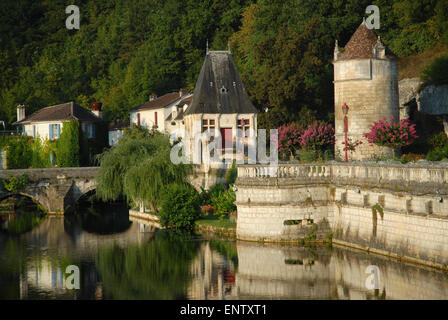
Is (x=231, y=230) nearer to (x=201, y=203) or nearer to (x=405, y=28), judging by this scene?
(x=201, y=203)

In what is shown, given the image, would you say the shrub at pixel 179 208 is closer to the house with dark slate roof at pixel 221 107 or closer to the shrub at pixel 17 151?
the house with dark slate roof at pixel 221 107

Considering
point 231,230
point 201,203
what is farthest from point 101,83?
point 231,230

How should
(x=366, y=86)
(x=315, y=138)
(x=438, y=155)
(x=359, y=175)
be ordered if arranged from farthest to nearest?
1. (x=315, y=138)
2. (x=366, y=86)
3. (x=438, y=155)
4. (x=359, y=175)

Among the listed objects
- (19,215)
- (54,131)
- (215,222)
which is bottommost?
(19,215)

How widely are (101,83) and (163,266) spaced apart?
2261 inches

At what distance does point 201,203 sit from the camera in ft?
132

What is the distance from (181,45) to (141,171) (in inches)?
1497

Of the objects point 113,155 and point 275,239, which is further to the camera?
point 113,155

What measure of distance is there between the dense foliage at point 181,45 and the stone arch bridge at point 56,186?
11.1 m

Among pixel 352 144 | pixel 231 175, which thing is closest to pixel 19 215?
pixel 231 175

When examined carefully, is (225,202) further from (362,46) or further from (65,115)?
(65,115)

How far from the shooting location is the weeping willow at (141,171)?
1581 inches

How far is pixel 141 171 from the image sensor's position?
132 feet
